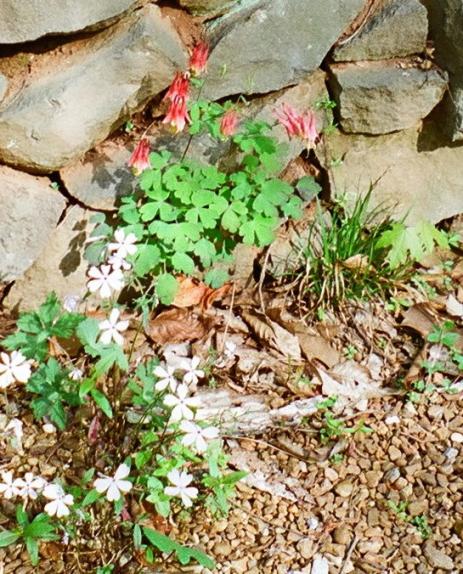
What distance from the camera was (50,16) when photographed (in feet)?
8.41

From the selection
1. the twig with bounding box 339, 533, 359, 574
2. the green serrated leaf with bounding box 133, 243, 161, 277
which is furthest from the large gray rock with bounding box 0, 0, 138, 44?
the twig with bounding box 339, 533, 359, 574

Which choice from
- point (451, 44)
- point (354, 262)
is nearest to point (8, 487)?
point (354, 262)

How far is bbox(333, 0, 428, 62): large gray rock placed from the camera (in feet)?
9.84

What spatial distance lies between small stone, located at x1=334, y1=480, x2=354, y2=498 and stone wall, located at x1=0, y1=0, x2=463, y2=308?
1019 millimetres

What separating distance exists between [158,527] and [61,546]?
26 cm

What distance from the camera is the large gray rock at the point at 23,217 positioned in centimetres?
286

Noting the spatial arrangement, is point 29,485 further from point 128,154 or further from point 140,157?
point 128,154

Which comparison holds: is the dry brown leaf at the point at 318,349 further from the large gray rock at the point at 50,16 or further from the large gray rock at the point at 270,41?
the large gray rock at the point at 50,16

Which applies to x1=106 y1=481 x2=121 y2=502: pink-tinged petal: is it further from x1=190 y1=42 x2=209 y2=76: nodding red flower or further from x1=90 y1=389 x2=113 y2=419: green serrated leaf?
x1=190 y1=42 x2=209 y2=76: nodding red flower

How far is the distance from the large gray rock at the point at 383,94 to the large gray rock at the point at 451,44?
4 centimetres

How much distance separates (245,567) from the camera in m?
2.58

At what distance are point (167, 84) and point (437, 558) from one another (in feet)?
5.05

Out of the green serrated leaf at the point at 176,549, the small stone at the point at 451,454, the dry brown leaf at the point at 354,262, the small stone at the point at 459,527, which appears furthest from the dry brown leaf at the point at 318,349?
the green serrated leaf at the point at 176,549

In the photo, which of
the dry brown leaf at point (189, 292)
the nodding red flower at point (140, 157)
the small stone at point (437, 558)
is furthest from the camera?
the dry brown leaf at point (189, 292)
